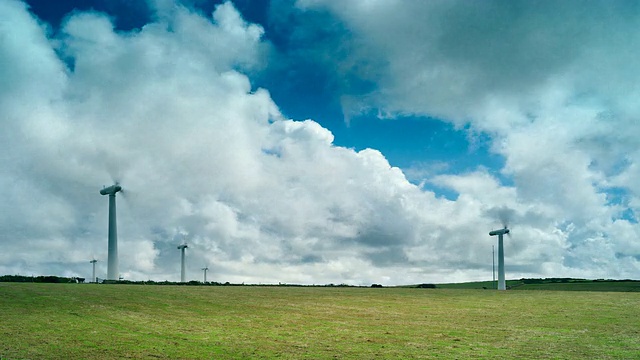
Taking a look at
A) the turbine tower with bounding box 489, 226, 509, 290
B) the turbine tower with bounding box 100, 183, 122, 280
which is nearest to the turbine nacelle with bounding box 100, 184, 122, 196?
the turbine tower with bounding box 100, 183, 122, 280

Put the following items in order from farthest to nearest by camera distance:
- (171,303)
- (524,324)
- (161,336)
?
(171,303)
(524,324)
(161,336)

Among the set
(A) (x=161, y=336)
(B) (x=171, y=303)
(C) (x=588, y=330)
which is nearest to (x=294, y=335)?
(A) (x=161, y=336)

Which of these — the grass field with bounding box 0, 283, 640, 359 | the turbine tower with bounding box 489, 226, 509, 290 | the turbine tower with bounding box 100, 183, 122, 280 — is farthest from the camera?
the turbine tower with bounding box 489, 226, 509, 290

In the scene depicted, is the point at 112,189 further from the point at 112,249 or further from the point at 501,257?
the point at 501,257

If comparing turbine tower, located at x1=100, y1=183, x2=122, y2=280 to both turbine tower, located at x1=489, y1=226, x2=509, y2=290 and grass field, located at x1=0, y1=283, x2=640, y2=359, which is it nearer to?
grass field, located at x1=0, y1=283, x2=640, y2=359

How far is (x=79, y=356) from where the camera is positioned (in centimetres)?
2345

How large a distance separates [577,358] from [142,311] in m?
35.4

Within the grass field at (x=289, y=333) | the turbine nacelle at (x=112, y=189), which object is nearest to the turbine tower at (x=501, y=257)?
the grass field at (x=289, y=333)

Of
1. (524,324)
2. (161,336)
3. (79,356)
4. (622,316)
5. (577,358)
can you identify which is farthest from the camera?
(622,316)

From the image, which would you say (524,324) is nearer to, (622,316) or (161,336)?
(622,316)

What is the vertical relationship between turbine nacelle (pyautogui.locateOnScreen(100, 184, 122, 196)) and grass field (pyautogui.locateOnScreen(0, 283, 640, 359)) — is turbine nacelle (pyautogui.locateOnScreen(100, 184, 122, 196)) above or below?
above

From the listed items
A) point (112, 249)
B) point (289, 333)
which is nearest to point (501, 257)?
point (112, 249)

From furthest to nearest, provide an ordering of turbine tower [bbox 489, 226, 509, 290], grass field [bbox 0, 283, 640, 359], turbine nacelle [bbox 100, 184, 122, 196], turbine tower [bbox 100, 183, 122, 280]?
turbine tower [bbox 489, 226, 509, 290]
turbine nacelle [bbox 100, 184, 122, 196]
turbine tower [bbox 100, 183, 122, 280]
grass field [bbox 0, 283, 640, 359]

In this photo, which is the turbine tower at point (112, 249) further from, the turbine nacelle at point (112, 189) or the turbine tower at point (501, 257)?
the turbine tower at point (501, 257)
